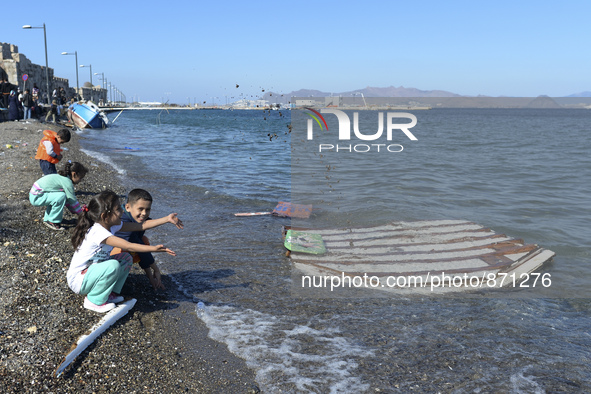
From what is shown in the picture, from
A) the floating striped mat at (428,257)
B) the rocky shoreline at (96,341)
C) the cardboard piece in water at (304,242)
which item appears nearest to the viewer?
the rocky shoreline at (96,341)

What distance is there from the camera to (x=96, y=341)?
12.5 feet

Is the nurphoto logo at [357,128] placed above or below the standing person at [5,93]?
below

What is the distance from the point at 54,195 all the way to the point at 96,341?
3804 mm

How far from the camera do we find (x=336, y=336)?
4.53 metres

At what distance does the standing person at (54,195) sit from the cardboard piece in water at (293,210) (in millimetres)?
4206

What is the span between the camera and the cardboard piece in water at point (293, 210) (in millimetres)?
9773

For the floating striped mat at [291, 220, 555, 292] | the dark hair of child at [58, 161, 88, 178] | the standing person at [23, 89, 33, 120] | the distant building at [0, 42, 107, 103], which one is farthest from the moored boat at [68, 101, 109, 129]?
the floating striped mat at [291, 220, 555, 292]

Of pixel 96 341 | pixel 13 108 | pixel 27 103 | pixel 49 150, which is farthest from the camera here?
pixel 27 103

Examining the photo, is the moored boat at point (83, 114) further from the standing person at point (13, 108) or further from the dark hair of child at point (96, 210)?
the dark hair of child at point (96, 210)

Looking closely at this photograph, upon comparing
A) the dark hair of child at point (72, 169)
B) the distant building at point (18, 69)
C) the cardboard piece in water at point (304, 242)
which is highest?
the distant building at point (18, 69)

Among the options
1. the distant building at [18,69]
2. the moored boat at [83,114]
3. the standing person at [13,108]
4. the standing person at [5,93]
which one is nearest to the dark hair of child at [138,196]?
the standing person at [13,108]

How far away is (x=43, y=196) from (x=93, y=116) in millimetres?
31051

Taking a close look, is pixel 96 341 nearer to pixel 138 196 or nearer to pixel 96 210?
pixel 96 210

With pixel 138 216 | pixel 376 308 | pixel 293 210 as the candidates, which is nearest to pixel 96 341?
pixel 138 216
